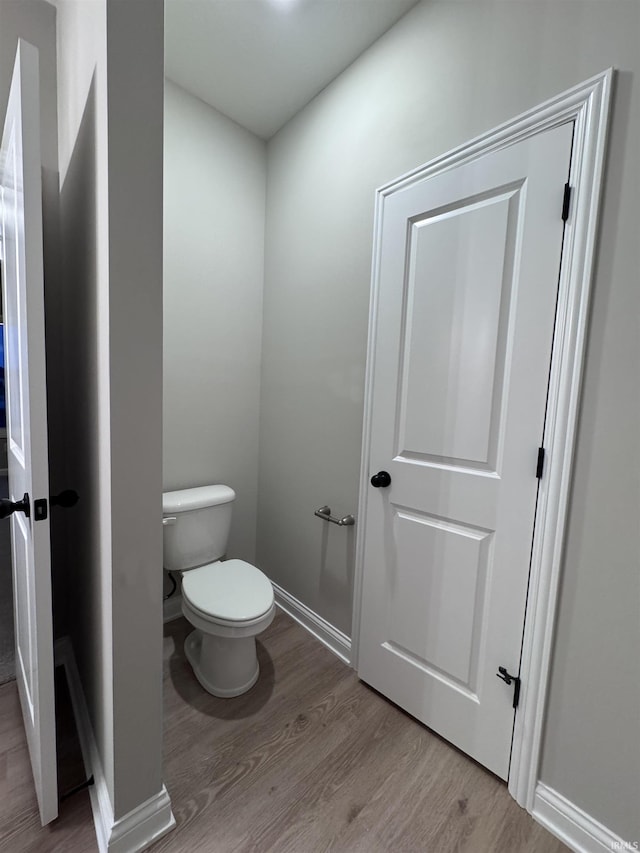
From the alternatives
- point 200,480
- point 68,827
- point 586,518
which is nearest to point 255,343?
point 200,480

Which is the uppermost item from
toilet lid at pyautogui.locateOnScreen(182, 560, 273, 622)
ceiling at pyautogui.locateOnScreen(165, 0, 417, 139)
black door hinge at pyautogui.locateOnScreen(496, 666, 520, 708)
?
ceiling at pyautogui.locateOnScreen(165, 0, 417, 139)

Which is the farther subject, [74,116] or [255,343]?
[255,343]

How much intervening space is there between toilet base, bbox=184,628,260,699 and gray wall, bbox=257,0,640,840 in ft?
1.52

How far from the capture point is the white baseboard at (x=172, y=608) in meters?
1.99

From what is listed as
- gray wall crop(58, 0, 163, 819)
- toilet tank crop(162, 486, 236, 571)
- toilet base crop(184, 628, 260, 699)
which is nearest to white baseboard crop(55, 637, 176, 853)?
gray wall crop(58, 0, 163, 819)

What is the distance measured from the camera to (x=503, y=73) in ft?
3.73

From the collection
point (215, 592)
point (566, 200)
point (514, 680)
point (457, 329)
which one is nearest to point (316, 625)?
point (215, 592)

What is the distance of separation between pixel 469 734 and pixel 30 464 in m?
1.61

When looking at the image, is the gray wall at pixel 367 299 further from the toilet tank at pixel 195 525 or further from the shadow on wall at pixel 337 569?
the toilet tank at pixel 195 525

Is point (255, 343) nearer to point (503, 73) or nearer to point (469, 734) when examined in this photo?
point (503, 73)

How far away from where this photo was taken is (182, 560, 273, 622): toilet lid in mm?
1408

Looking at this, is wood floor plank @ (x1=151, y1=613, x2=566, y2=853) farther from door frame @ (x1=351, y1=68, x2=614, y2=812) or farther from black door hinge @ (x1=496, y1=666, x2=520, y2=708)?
black door hinge @ (x1=496, y1=666, x2=520, y2=708)

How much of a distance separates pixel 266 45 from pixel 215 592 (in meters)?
2.25

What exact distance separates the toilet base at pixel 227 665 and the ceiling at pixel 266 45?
7.84 ft
